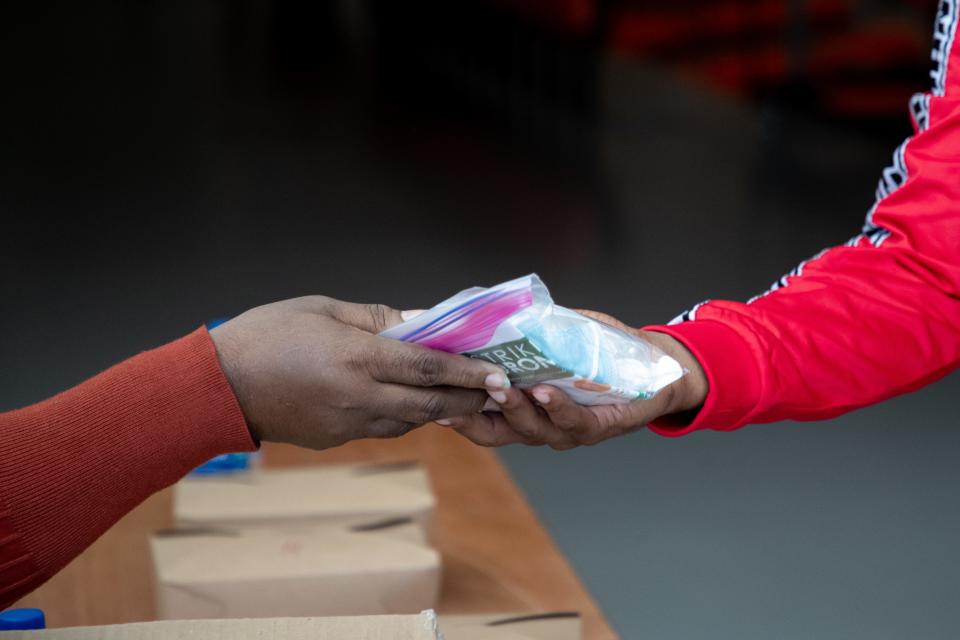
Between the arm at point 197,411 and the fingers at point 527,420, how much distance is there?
32mm

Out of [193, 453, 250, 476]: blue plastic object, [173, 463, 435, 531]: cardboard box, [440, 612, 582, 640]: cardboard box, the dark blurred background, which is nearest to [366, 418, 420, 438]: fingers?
[440, 612, 582, 640]: cardboard box

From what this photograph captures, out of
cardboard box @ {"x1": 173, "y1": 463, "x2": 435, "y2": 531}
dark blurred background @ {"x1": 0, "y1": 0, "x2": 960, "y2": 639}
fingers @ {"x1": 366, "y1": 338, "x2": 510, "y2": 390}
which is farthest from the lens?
dark blurred background @ {"x1": 0, "y1": 0, "x2": 960, "y2": 639}

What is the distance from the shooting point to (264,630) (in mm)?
893

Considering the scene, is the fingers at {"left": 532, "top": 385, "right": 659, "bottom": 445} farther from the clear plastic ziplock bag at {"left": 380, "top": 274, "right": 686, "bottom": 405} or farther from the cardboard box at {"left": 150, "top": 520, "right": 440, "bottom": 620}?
the cardboard box at {"left": 150, "top": 520, "right": 440, "bottom": 620}

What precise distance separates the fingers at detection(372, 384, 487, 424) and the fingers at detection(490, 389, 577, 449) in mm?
22

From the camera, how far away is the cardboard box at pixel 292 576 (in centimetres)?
124

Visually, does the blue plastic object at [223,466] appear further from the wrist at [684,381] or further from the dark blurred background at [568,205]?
the dark blurred background at [568,205]

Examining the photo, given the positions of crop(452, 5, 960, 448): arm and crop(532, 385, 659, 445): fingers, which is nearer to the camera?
crop(532, 385, 659, 445): fingers

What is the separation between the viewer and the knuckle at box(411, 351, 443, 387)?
99cm

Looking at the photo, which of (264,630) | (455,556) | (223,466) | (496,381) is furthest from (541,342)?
(223,466)

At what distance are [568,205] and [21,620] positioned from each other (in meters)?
4.26

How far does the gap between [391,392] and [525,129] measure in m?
5.59

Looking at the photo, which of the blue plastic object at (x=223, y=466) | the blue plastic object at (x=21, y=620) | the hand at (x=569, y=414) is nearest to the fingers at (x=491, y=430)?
the hand at (x=569, y=414)

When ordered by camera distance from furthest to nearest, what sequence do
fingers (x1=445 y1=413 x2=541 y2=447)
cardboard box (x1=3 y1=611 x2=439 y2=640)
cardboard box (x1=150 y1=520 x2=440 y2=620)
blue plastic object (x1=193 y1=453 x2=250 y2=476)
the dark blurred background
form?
the dark blurred background → blue plastic object (x1=193 y1=453 x2=250 y2=476) → cardboard box (x1=150 y1=520 x2=440 y2=620) → fingers (x1=445 y1=413 x2=541 y2=447) → cardboard box (x1=3 y1=611 x2=439 y2=640)
